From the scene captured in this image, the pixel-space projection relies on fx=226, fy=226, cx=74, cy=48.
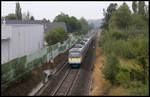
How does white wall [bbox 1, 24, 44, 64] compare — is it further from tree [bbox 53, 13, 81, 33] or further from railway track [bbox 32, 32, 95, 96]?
tree [bbox 53, 13, 81, 33]

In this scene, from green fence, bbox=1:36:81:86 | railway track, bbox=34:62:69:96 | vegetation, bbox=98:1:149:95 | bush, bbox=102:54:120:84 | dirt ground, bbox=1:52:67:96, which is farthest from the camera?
bush, bbox=102:54:120:84

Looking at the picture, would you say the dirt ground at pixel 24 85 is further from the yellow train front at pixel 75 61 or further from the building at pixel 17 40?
the yellow train front at pixel 75 61

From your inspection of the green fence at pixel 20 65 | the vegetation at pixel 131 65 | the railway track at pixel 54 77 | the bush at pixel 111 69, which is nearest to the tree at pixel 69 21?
the vegetation at pixel 131 65

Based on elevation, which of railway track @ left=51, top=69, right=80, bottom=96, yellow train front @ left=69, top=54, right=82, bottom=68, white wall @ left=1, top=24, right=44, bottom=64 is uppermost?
white wall @ left=1, top=24, right=44, bottom=64

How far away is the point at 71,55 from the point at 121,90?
34.7 feet

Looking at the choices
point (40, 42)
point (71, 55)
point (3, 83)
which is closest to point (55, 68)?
point (71, 55)

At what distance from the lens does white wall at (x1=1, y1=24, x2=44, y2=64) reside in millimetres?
23375

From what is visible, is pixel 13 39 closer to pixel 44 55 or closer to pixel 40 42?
pixel 44 55

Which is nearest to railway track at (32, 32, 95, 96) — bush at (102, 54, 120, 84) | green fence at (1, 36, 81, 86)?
bush at (102, 54, 120, 84)

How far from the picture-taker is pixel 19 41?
27.1 m

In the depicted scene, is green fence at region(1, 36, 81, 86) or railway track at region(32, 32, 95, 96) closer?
green fence at region(1, 36, 81, 86)

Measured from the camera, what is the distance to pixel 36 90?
54.4 feet

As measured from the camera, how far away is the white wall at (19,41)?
23.4 metres

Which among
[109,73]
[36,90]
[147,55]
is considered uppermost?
[147,55]
